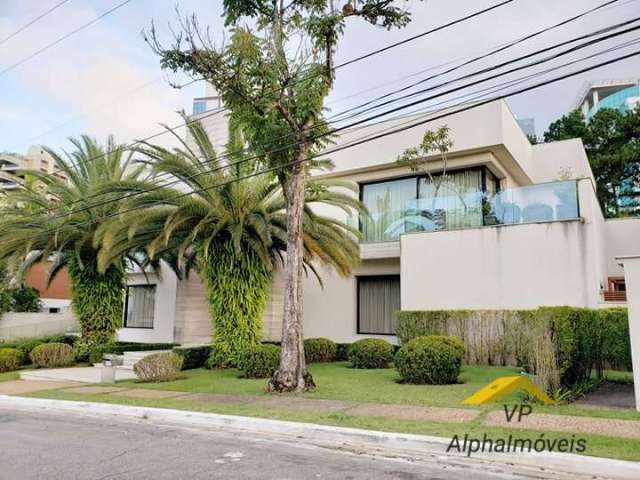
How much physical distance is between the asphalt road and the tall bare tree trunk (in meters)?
3.20

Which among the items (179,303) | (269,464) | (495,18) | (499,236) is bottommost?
(269,464)

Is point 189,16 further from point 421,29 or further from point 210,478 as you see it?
point 210,478

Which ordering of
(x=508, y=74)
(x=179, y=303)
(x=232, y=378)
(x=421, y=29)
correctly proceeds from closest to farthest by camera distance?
(x=508, y=74), (x=421, y=29), (x=232, y=378), (x=179, y=303)

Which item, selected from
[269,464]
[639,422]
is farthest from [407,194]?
[269,464]

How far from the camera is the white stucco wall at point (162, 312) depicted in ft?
77.2

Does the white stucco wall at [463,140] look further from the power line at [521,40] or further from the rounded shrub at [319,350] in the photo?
the rounded shrub at [319,350]

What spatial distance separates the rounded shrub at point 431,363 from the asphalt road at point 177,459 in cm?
507

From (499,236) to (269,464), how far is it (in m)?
10.8

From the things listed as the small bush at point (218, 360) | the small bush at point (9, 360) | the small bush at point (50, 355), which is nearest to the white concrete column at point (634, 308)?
the small bush at point (218, 360)

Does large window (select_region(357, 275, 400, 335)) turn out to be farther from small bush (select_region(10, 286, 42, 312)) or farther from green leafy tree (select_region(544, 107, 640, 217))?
small bush (select_region(10, 286, 42, 312))

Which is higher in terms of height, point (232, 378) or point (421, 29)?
point (421, 29)

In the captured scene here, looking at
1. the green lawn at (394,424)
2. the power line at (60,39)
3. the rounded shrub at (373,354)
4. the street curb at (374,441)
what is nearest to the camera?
the street curb at (374,441)

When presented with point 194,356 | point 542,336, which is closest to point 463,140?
point 542,336

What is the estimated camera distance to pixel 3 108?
14.9m
